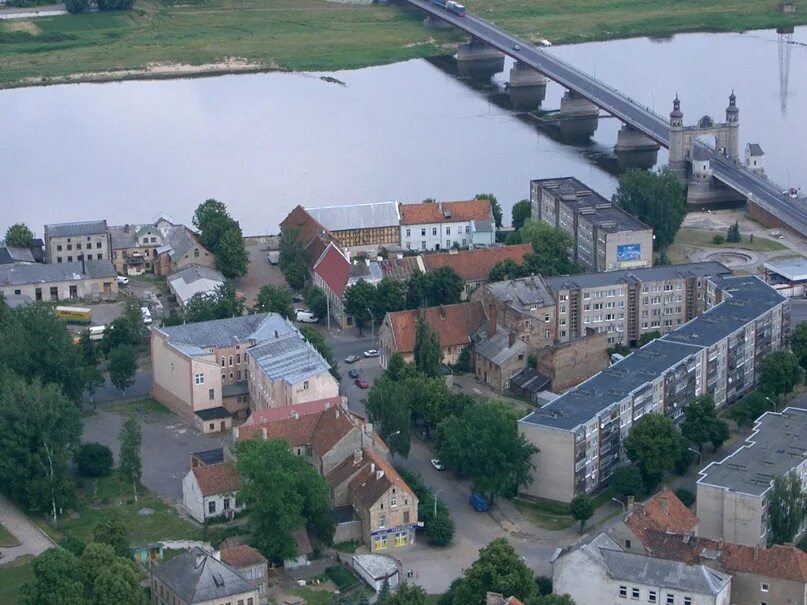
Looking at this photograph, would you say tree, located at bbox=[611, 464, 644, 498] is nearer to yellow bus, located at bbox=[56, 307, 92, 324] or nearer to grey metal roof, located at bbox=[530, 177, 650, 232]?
grey metal roof, located at bbox=[530, 177, 650, 232]

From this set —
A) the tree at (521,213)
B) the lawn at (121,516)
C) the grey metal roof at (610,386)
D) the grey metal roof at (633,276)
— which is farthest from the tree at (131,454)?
the tree at (521,213)

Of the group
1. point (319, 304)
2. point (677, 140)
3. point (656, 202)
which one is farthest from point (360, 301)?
point (677, 140)

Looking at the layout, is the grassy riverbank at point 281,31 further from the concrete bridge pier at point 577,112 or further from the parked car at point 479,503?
the parked car at point 479,503

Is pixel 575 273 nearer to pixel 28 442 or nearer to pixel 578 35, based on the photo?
pixel 28 442

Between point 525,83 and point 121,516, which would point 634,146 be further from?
point 121,516

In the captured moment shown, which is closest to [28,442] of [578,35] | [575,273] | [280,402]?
[280,402]

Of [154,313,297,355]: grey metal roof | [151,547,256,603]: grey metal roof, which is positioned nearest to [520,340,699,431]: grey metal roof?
[154,313,297,355]: grey metal roof
